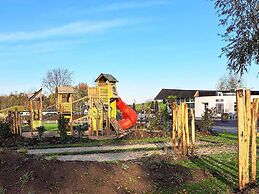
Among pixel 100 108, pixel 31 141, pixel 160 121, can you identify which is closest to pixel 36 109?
pixel 100 108

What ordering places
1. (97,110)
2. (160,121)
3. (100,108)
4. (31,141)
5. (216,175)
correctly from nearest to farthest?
(216,175), (31,141), (160,121), (97,110), (100,108)

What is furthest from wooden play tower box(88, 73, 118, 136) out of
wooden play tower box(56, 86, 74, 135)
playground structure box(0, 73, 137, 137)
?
wooden play tower box(56, 86, 74, 135)

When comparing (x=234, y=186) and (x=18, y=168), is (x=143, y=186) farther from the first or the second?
(x=18, y=168)

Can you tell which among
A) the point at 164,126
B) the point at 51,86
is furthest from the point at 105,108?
the point at 51,86

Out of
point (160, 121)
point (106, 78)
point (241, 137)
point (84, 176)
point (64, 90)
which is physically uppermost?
point (106, 78)

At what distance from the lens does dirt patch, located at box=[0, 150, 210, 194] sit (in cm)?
664

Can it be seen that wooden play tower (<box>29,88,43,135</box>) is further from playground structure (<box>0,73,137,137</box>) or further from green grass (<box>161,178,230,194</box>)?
green grass (<box>161,178,230,194</box>)

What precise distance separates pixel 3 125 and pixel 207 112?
1246 centimetres

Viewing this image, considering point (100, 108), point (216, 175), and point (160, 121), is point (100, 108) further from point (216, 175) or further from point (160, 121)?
point (216, 175)

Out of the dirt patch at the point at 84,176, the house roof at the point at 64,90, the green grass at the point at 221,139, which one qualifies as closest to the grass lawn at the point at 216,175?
the dirt patch at the point at 84,176

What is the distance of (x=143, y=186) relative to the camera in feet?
23.6

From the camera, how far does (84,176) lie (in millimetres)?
7102

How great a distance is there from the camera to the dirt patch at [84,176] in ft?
21.8

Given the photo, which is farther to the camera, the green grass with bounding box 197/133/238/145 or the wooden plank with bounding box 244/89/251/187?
the green grass with bounding box 197/133/238/145
